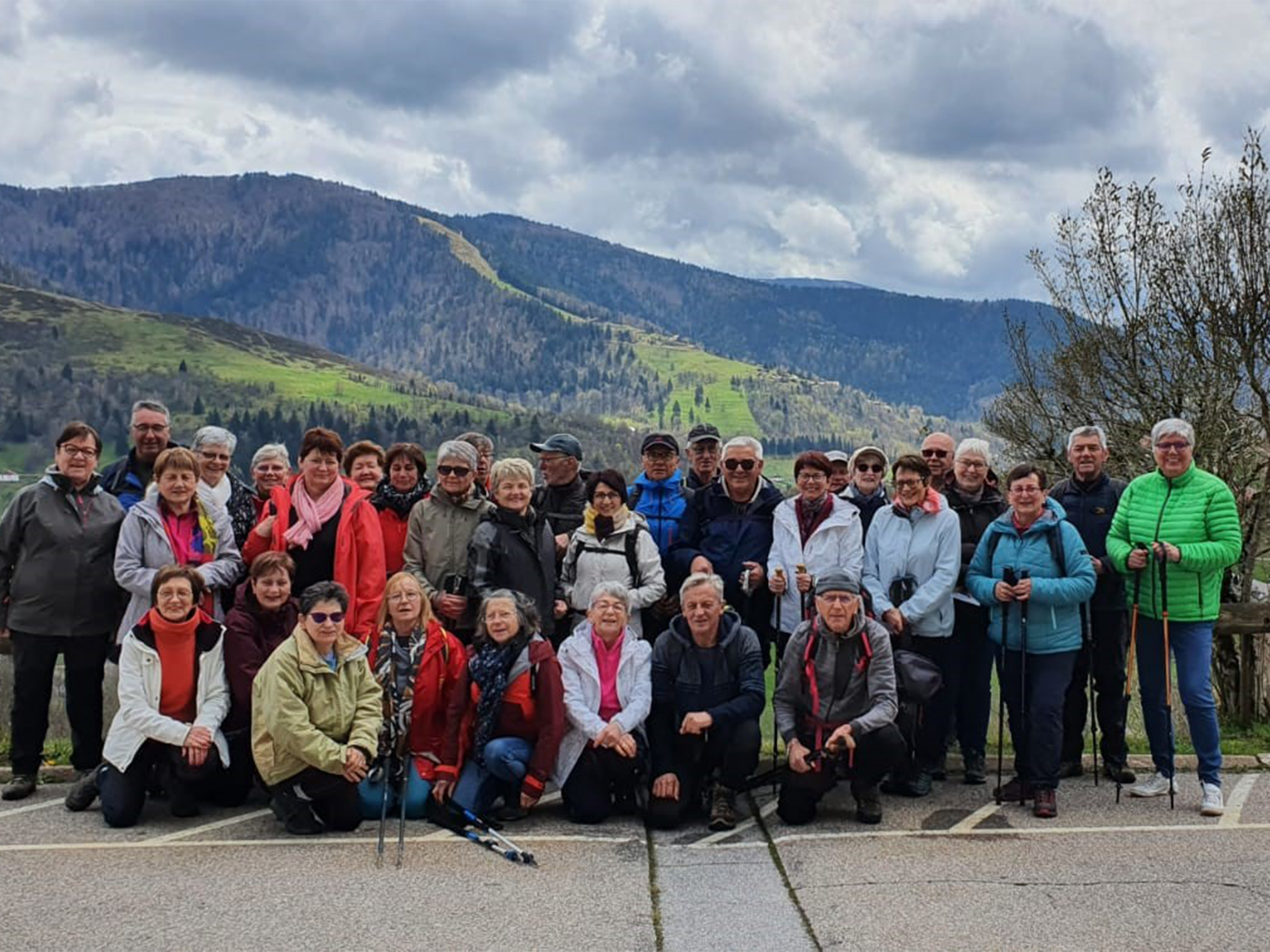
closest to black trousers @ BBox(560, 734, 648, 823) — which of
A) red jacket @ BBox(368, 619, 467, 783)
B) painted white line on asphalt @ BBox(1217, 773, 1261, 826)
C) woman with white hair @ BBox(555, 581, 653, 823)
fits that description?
woman with white hair @ BBox(555, 581, 653, 823)

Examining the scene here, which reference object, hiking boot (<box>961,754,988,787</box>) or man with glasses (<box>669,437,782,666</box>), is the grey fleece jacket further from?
hiking boot (<box>961,754,988,787</box>)

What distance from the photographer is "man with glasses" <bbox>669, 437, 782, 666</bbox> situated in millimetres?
7500

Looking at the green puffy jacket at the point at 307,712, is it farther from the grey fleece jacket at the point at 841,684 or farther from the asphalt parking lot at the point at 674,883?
the grey fleece jacket at the point at 841,684

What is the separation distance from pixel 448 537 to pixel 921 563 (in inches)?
117

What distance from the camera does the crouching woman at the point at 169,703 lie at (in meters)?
6.34

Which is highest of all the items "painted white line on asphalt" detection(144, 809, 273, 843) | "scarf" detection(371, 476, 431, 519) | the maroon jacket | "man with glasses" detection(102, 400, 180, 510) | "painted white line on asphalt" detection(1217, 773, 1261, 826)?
"man with glasses" detection(102, 400, 180, 510)

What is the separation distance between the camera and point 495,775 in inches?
261

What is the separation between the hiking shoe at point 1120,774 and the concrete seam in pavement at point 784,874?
7.64 ft

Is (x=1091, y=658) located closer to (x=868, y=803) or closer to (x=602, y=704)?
(x=868, y=803)

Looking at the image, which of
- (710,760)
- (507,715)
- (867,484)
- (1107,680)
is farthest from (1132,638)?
(507,715)

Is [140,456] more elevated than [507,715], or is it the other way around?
[140,456]

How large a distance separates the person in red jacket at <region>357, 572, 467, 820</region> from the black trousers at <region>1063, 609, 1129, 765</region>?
3.89 m

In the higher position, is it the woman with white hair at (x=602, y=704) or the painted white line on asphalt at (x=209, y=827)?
the woman with white hair at (x=602, y=704)

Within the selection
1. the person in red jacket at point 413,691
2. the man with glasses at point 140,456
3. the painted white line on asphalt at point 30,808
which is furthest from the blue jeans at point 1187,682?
the painted white line on asphalt at point 30,808
